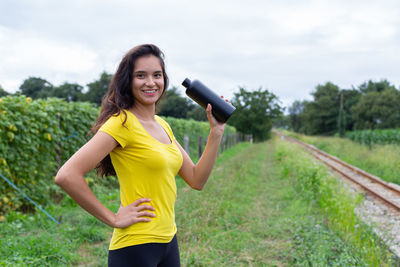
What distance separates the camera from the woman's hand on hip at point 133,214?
155 cm

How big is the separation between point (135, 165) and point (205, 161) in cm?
53

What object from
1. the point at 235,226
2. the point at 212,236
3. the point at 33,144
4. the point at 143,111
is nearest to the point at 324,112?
the point at 235,226

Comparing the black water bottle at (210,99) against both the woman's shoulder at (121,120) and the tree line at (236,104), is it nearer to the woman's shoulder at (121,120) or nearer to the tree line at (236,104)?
the woman's shoulder at (121,120)

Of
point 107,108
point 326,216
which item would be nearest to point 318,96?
point 326,216

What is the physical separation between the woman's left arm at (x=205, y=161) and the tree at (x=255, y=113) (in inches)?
1746

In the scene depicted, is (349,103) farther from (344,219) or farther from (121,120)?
(121,120)

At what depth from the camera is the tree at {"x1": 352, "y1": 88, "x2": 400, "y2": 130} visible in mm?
44344

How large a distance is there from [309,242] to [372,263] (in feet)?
3.44

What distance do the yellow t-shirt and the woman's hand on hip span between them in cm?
3

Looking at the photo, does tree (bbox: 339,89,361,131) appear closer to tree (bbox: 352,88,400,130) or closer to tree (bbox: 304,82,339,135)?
tree (bbox: 304,82,339,135)

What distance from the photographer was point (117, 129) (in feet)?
4.95

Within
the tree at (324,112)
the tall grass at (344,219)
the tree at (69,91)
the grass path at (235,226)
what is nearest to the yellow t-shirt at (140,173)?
the grass path at (235,226)

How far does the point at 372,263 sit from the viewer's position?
12.5 ft

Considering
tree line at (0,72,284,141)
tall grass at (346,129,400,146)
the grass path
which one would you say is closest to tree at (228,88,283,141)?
tree line at (0,72,284,141)
